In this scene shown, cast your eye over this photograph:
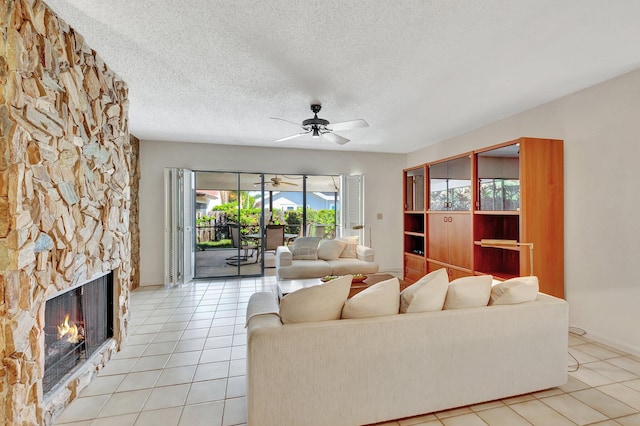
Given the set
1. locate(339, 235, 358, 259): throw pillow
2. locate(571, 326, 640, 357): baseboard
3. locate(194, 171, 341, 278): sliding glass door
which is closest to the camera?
locate(571, 326, 640, 357): baseboard

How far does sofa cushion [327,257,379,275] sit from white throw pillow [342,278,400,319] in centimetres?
286

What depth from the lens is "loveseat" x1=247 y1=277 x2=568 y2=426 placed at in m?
1.59

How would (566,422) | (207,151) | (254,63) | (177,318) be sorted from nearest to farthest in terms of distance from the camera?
(566,422) → (254,63) → (177,318) → (207,151)

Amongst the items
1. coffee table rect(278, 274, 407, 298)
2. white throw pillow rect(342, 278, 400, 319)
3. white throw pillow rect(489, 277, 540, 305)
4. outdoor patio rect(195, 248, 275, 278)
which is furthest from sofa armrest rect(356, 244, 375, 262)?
white throw pillow rect(342, 278, 400, 319)

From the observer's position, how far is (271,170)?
226 inches

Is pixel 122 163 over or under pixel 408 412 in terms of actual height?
over

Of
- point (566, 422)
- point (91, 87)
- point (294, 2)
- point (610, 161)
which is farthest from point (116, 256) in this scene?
point (610, 161)

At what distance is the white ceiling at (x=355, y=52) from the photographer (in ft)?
6.09

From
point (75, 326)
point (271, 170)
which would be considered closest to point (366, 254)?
point (271, 170)

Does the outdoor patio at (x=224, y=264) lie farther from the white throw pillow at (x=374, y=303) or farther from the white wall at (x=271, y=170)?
the white throw pillow at (x=374, y=303)

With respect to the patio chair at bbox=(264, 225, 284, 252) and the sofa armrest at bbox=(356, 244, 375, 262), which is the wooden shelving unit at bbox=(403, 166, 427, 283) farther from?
the patio chair at bbox=(264, 225, 284, 252)

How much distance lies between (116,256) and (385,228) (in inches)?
195

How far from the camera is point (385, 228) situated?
6.34 metres

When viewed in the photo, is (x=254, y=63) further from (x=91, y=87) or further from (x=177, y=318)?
(x=177, y=318)
